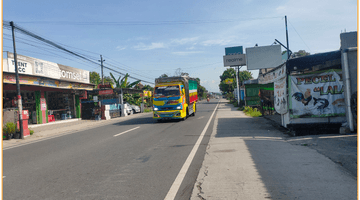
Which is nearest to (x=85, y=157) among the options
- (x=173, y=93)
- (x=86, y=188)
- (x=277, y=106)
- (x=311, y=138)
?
(x=86, y=188)

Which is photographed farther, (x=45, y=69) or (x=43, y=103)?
(x=43, y=103)

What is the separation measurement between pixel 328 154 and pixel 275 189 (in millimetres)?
3049

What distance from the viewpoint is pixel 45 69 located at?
19.8 metres

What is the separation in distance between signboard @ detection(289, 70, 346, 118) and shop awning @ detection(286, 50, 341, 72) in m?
0.40

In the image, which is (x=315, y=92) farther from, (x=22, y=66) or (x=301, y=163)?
(x=22, y=66)

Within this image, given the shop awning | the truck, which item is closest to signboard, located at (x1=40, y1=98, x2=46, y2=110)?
the truck

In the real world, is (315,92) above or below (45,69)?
below

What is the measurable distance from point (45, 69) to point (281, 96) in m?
17.2

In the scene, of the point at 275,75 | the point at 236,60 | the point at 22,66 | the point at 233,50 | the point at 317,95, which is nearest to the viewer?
the point at 317,95

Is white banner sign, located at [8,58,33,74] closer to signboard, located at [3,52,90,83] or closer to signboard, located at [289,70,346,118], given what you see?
signboard, located at [3,52,90,83]

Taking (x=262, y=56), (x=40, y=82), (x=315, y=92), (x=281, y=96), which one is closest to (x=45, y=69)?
(x=40, y=82)

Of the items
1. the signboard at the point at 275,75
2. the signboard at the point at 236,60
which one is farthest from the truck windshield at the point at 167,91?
the signboard at the point at 236,60

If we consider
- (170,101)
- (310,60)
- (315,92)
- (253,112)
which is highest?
(310,60)

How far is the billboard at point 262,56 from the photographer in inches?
1655
